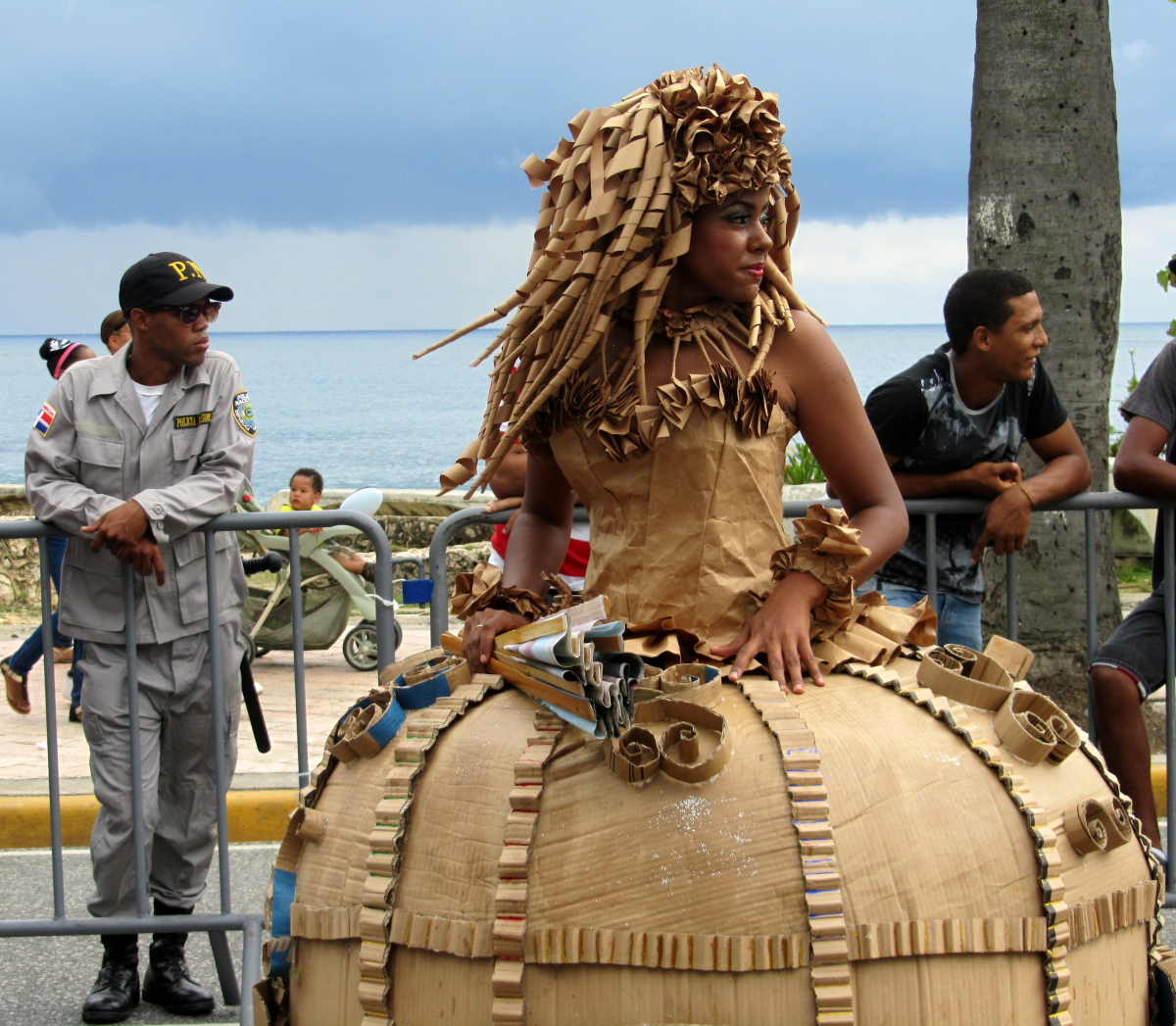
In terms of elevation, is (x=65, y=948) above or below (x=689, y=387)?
below

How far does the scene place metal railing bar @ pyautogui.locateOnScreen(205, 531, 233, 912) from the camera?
13.2 ft

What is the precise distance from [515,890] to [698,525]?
761 mm

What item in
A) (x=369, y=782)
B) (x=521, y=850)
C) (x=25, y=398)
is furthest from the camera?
(x=25, y=398)

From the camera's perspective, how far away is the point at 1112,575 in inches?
250

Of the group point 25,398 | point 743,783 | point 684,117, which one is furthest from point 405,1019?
point 25,398

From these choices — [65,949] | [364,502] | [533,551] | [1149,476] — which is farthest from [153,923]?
[1149,476]

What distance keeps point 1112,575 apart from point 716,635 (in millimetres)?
4511

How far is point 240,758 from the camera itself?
256 inches

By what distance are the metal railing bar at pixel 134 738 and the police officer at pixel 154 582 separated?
31 millimetres

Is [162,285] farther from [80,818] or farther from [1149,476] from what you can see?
[1149,476]

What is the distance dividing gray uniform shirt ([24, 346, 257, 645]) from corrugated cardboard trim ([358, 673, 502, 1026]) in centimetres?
190

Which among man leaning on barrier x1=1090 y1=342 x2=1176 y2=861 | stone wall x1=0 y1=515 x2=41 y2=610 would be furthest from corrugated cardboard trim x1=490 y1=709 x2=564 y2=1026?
stone wall x1=0 y1=515 x2=41 y2=610

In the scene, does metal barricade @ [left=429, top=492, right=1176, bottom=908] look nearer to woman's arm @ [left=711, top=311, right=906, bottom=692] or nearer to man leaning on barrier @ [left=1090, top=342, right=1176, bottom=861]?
man leaning on barrier @ [left=1090, top=342, right=1176, bottom=861]

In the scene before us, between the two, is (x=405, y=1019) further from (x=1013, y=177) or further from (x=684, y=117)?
(x=1013, y=177)
